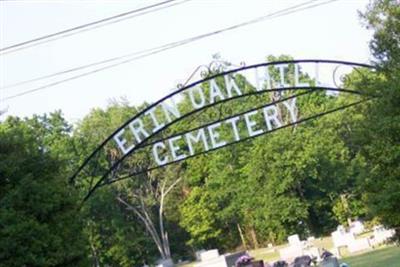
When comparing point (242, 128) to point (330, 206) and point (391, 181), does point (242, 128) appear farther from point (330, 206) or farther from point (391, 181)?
point (391, 181)

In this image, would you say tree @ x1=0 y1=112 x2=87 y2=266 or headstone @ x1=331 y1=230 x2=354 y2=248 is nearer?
tree @ x1=0 y1=112 x2=87 y2=266

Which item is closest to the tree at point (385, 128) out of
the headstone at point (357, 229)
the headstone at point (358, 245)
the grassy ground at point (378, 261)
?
the grassy ground at point (378, 261)

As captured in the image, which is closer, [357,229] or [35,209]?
[35,209]

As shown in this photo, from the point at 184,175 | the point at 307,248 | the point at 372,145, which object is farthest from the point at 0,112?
the point at 184,175

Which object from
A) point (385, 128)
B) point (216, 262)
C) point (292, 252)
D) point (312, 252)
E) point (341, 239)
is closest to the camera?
point (385, 128)

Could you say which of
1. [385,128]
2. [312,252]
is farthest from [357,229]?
[385,128]

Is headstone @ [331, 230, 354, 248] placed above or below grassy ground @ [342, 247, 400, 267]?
above

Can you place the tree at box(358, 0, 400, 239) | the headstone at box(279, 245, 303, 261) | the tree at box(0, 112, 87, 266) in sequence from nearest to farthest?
the tree at box(0, 112, 87, 266) < the tree at box(358, 0, 400, 239) < the headstone at box(279, 245, 303, 261)

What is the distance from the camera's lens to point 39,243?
11578mm

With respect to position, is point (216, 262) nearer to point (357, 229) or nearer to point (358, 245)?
point (358, 245)

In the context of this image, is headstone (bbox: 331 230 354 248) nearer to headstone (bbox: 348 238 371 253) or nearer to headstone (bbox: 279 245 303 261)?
headstone (bbox: 348 238 371 253)

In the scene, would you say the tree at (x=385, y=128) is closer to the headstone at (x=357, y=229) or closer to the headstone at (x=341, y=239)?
the headstone at (x=341, y=239)

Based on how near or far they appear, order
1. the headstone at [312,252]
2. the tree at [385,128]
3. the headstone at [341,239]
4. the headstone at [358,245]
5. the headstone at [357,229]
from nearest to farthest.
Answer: the tree at [385,128] < the headstone at [312,252] < the headstone at [358,245] < the headstone at [341,239] < the headstone at [357,229]

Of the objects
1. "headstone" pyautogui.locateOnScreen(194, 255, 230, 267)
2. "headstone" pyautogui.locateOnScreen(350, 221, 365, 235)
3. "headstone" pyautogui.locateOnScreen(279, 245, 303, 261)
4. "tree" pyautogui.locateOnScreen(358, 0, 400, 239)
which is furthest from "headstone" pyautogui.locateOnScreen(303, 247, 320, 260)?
"tree" pyautogui.locateOnScreen(358, 0, 400, 239)
